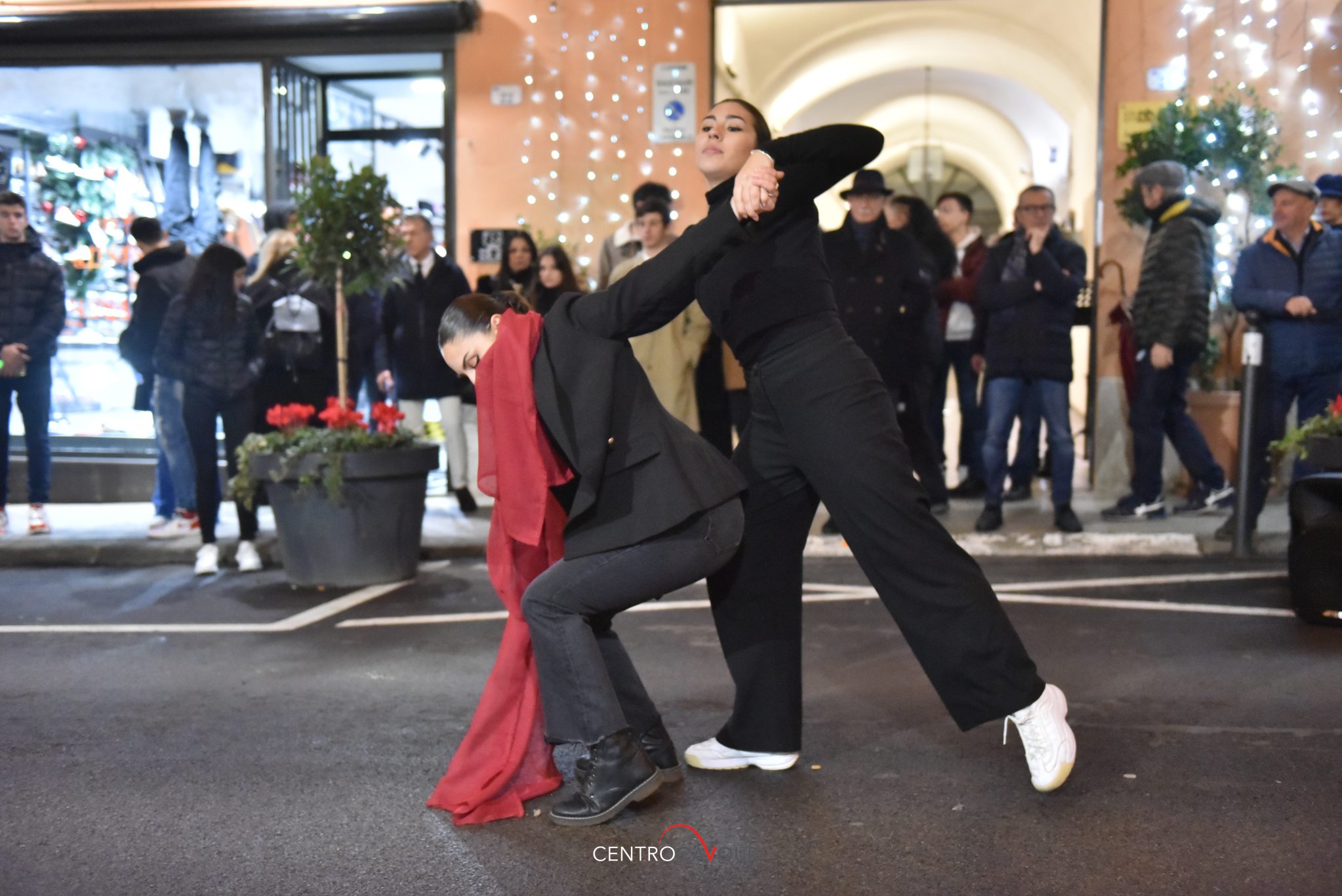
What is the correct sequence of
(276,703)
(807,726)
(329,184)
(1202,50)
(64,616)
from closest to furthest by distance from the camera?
(807,726) < (276,703) < (64,616) < (329,184) < (1202,50)

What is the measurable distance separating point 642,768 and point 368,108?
983cm

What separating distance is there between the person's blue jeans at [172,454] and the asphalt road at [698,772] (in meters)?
2.55

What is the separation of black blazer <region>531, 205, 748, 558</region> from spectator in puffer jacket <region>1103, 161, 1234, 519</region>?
5.72 m

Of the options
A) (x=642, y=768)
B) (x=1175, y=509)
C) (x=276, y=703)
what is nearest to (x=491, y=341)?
(x=642, y=768)

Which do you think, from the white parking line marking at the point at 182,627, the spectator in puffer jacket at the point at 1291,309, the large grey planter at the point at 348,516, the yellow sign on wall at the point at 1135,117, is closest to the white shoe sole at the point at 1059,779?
the white parking line marking at the point at 182,627

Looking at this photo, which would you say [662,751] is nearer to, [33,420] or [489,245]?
[33,420]

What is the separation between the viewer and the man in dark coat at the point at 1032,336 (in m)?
7.95

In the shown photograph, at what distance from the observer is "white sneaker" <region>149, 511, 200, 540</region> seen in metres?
8.59

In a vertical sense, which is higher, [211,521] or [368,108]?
[368,108]

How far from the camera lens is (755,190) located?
314cm

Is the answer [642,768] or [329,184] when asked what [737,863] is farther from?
[329,184]

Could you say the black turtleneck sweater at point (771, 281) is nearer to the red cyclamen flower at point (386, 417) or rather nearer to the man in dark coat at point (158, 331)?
the red cyclamen flower at point (386, 417)

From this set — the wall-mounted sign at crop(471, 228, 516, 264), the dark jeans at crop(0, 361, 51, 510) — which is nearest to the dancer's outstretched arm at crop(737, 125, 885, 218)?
the dark jeans at crop(0, 361, 51, 510)

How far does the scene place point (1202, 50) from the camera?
33.7 ft
